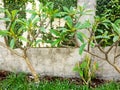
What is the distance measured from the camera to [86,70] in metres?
5.32

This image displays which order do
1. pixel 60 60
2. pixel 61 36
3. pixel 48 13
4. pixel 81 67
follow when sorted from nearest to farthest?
1. pixel 61 36
2. pixel 48 13
3. pixel 81 67
4. pixel 60 60

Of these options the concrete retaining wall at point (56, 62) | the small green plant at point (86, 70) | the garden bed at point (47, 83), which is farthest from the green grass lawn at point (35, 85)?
the concrete retaining wall at point (56, 62)

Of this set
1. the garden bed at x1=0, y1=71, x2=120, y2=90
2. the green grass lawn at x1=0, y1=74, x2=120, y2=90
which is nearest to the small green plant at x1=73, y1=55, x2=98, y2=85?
the garden bed at x1=0, y1=71, x2=120, y2=90

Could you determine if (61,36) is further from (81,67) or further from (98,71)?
(98,71)

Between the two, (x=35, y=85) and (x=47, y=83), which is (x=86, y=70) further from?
(x=35, y=85)

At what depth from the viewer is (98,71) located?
565cm

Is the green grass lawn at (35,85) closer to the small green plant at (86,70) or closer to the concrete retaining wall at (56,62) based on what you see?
the small green plant at (86,70)

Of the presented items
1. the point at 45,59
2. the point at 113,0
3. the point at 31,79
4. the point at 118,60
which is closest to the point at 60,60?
the point at 45,59

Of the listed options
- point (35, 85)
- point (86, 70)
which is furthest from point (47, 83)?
point (86, 70)

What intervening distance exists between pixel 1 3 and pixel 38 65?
135cm

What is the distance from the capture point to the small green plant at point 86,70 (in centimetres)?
527

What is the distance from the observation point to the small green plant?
17.3ft

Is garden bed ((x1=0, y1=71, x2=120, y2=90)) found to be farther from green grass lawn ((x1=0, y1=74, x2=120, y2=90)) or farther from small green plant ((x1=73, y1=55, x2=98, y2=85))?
small green plant ((x1=73, y1=55, x2=98, y2=85))

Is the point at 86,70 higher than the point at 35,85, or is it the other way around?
the point at 86,70
